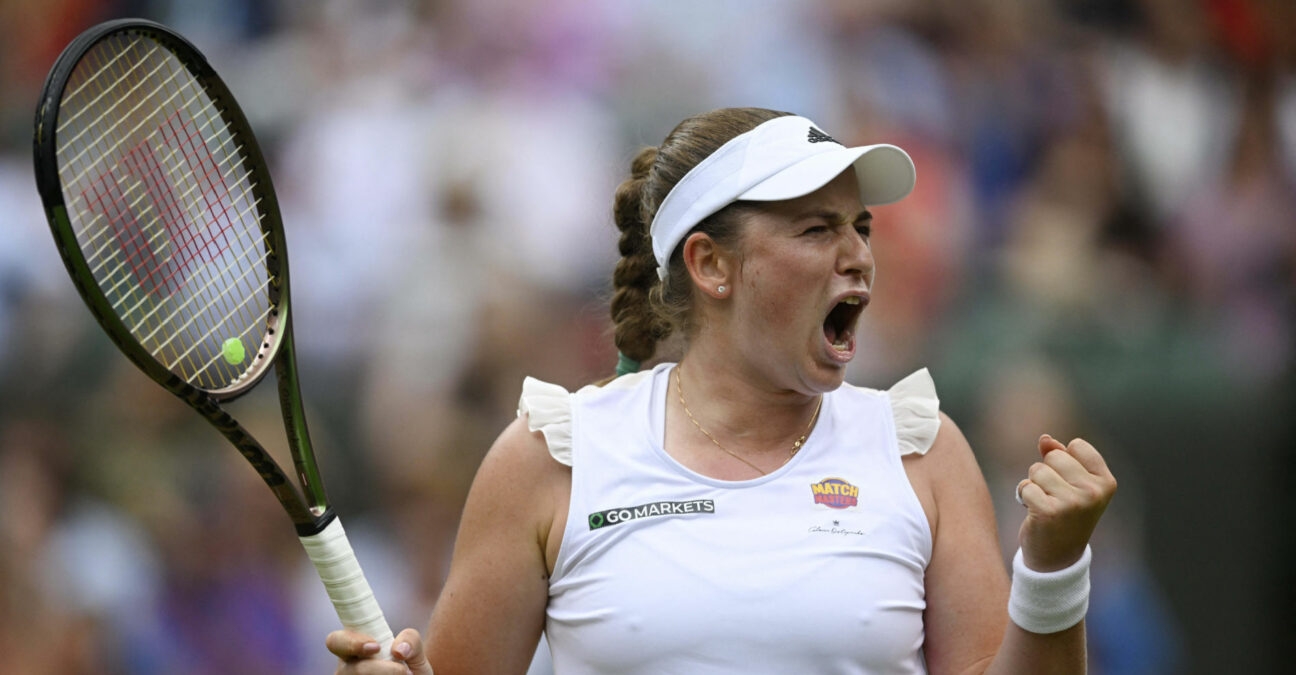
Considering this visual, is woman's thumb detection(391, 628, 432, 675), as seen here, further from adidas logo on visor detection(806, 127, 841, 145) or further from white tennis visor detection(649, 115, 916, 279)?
adidas logo on visor detection(806, 127, 841, 145)

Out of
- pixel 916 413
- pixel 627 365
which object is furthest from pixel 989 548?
pixel 627 365

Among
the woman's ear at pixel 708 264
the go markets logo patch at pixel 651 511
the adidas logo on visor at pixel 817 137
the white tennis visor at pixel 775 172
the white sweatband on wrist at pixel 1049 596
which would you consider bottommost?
the white sweatband on wrist at pixel 1049 596

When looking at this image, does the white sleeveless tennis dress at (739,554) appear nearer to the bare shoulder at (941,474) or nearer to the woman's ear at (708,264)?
the bare shoulder at (941,474)

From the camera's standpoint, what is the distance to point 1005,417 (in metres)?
5.35

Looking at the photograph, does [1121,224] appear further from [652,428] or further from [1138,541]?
[652,428]

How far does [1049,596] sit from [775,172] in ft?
2.62

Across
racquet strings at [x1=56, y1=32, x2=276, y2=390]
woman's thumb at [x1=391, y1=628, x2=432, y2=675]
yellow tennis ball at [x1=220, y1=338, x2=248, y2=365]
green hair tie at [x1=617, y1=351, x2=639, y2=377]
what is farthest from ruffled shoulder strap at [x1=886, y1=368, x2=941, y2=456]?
racquet strings at [x1=56, y1=32, x2=276, y2=390]

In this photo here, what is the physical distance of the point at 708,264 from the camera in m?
2.61

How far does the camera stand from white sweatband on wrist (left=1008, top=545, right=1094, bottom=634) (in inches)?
87.7

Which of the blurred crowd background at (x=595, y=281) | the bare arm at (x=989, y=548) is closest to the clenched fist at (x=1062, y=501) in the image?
the bare arm at (x=989, y=548)

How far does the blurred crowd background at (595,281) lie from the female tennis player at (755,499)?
235 cm

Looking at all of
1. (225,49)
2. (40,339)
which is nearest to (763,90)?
(225,49)

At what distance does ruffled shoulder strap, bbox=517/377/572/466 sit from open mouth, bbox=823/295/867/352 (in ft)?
1.51

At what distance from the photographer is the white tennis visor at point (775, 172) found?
2.46m
